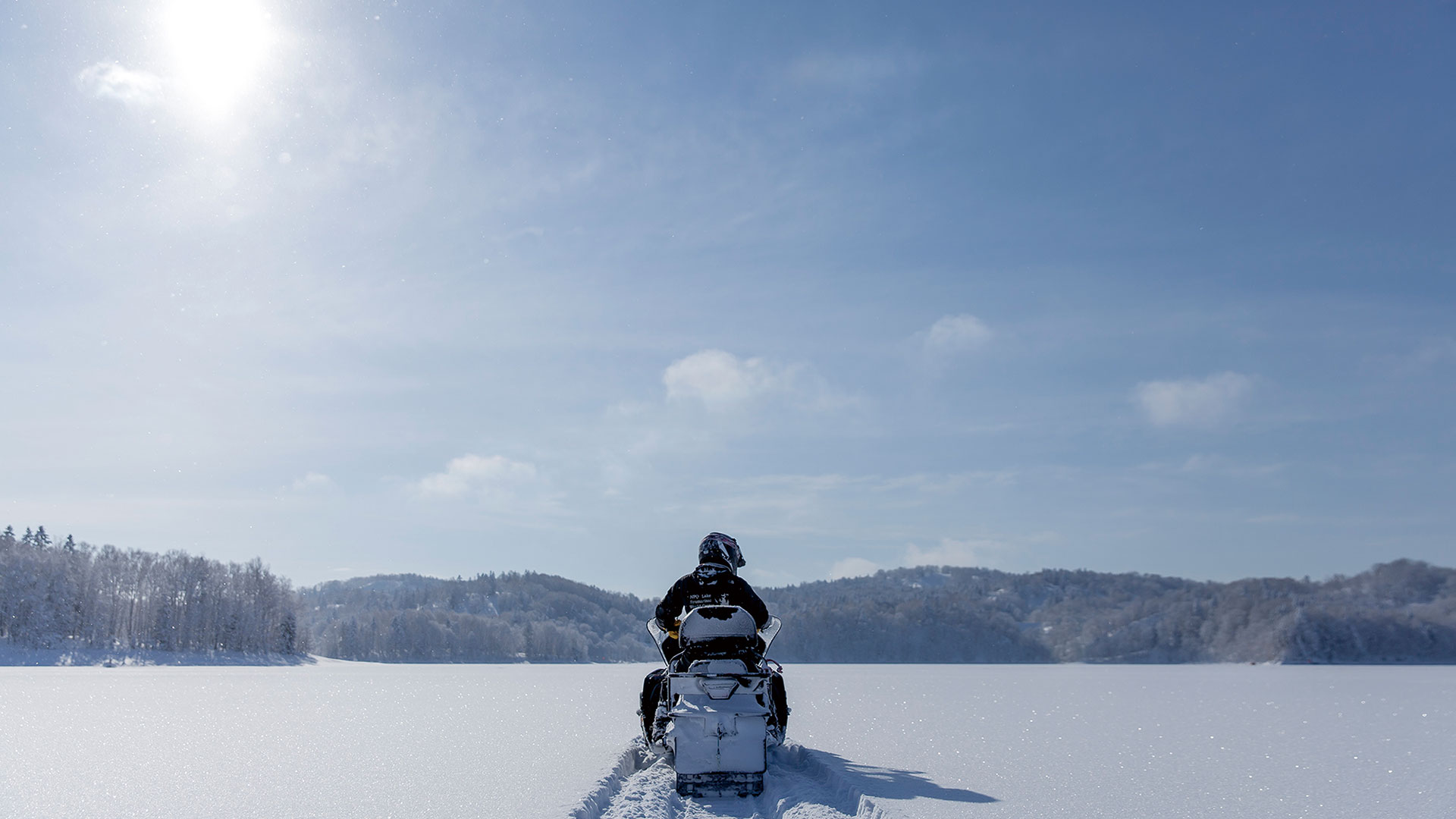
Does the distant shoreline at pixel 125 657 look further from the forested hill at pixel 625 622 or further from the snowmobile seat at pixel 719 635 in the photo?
the snowmobile seat at pixel 719 635

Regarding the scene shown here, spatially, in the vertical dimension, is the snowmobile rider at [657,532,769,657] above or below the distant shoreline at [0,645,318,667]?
above

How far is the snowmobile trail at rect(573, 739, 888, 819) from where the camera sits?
27.7 feet

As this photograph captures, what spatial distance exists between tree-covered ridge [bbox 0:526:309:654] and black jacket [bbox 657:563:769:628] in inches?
3851

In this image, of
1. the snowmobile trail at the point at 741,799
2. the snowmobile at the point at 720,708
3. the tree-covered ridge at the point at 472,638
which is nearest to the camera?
the snowmobile trail at the point at 741,799

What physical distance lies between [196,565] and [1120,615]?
474 feet

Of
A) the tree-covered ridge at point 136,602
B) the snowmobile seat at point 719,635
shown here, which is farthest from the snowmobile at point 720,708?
the tree-covered ridge at point 136,602

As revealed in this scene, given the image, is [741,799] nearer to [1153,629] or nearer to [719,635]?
[719,635]

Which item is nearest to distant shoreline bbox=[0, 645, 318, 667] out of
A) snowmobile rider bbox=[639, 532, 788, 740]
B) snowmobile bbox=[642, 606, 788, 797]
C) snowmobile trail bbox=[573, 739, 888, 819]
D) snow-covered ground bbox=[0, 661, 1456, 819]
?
snow-covered ground bbox=[0, 661, 1456, 819]

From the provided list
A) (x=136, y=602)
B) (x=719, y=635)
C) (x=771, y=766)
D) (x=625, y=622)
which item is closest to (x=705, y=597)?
(x=719, y=635)

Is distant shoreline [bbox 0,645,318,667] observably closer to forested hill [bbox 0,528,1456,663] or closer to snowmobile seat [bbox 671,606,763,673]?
forested hill [bbox 0,528,1456,663]

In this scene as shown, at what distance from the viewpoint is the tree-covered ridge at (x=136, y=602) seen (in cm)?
8669

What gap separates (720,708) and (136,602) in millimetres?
115300

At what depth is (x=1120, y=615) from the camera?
16438 cm

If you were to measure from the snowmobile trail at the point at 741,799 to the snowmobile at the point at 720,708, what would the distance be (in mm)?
267
